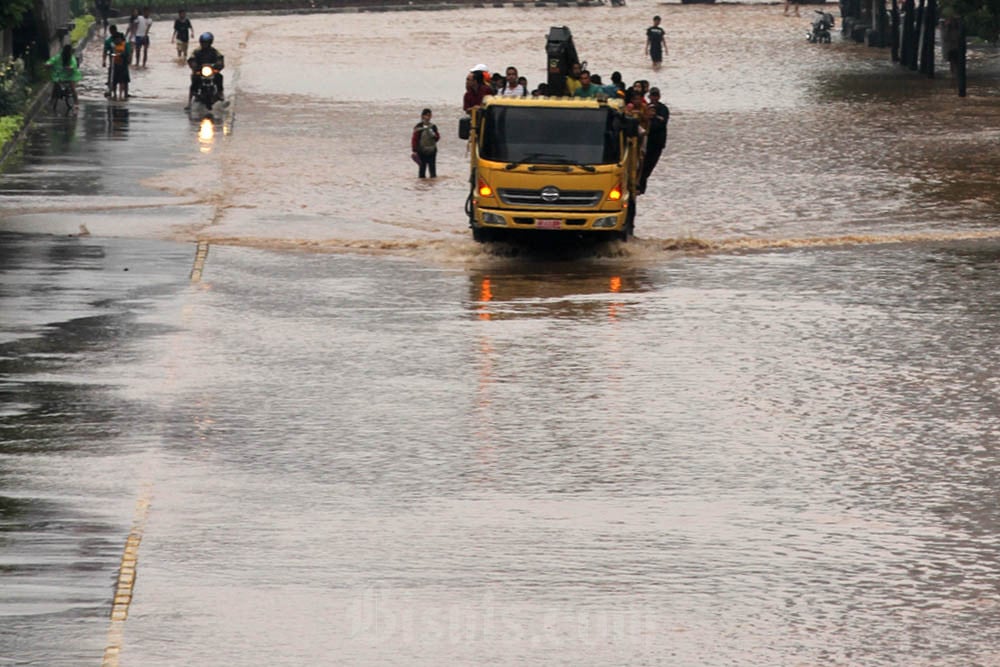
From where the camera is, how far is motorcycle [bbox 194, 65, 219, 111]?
152ft

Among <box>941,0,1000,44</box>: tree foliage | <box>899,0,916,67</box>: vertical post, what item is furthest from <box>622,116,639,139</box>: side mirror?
<box>899,0,916,67</box>: vertical post

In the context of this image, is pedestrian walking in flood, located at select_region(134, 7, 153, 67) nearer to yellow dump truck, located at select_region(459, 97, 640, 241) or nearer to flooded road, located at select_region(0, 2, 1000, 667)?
flooded road, located at select_region(0, 2, 1000, 667)

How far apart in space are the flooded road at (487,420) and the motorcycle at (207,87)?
27.4ft

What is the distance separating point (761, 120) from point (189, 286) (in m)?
24.3

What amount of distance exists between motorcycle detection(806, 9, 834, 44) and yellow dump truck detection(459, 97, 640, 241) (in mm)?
48279

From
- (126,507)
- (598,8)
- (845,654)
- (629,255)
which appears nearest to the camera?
(845,654)

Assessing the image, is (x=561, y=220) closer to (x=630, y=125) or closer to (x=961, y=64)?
(x=630, y=125)

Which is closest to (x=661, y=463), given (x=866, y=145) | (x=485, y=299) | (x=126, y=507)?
(x=126, y=507)

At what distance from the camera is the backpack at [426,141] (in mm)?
35969

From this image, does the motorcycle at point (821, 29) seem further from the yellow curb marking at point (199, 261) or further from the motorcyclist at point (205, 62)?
the yellow curb marking at point (199, 261)

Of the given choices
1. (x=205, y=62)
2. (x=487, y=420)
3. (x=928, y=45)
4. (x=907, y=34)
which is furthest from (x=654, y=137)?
(x=907, y=34)

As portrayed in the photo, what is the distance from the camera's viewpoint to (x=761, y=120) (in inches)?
1842

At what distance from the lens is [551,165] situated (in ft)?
87.9

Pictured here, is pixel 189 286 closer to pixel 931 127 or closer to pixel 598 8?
pixel 931 127
